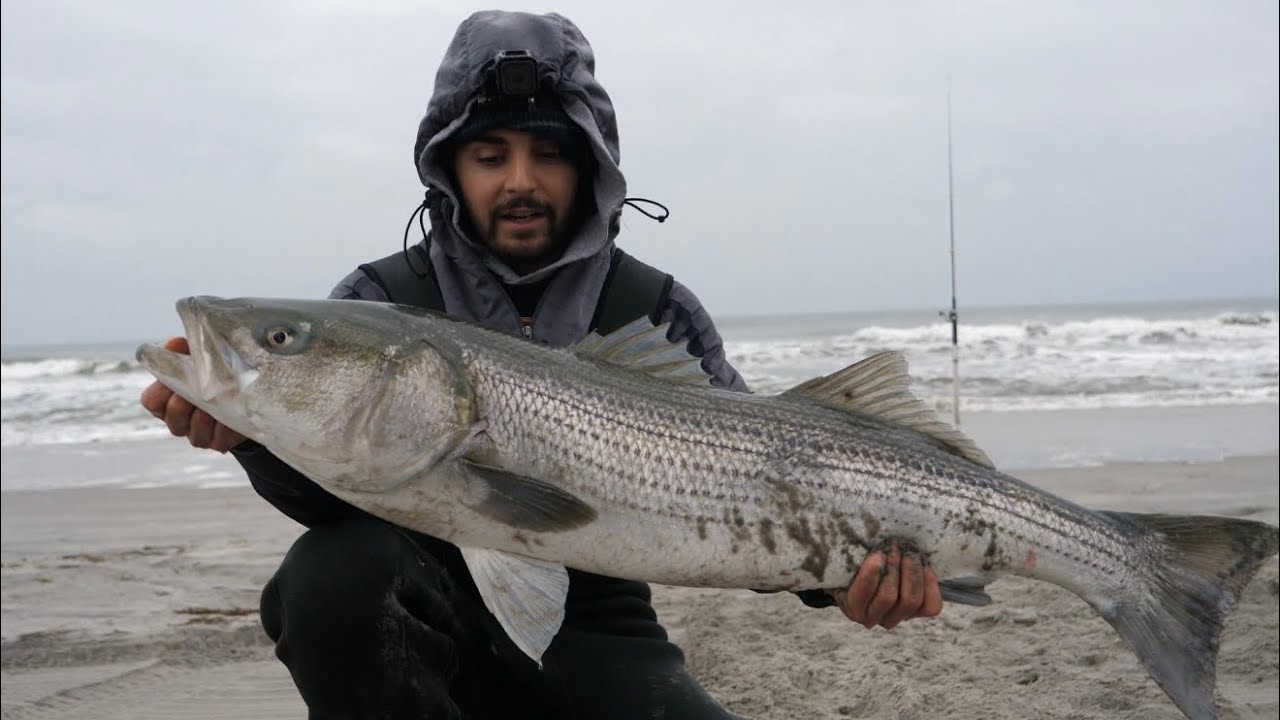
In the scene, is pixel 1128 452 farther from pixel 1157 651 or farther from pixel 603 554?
pixel 603 554

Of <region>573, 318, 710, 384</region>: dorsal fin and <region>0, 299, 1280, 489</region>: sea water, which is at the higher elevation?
<region>573, 318, 710, 384</region>: dorsal fin

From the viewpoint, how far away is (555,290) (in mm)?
4078

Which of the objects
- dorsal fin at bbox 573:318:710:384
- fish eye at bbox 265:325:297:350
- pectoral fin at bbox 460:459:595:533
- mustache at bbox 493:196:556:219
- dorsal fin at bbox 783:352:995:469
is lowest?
pectoral fin at bbox 460:459:595:533

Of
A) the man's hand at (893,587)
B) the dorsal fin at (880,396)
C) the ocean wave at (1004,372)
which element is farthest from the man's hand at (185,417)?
the ocean wave at (1004,372)

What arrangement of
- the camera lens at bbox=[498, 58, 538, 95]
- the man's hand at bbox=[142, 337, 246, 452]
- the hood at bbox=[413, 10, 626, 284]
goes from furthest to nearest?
the hood at bbox=[413, 10, 626, 284] → the camera lens at bbox=[498, 58, 538, 95] → the man's hand at bbox=[142, 337, 246, 452]

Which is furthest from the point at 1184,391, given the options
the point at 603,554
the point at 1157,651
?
the point at 603,554

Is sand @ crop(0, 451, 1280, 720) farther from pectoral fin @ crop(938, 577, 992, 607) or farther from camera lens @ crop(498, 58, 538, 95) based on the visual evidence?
camera lens @ crop(498, 58, 538, 95)

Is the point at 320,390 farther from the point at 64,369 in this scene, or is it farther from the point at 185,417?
the point at 64,369

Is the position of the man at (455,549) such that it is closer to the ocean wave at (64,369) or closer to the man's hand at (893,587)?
the man's hand at (893,587)

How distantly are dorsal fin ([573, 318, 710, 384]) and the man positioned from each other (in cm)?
32

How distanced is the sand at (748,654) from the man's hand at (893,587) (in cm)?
129

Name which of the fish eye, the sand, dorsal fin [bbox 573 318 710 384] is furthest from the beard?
the sand

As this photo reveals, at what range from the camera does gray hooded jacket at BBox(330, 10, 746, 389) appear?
3.98 meters

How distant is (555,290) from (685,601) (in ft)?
8.92
